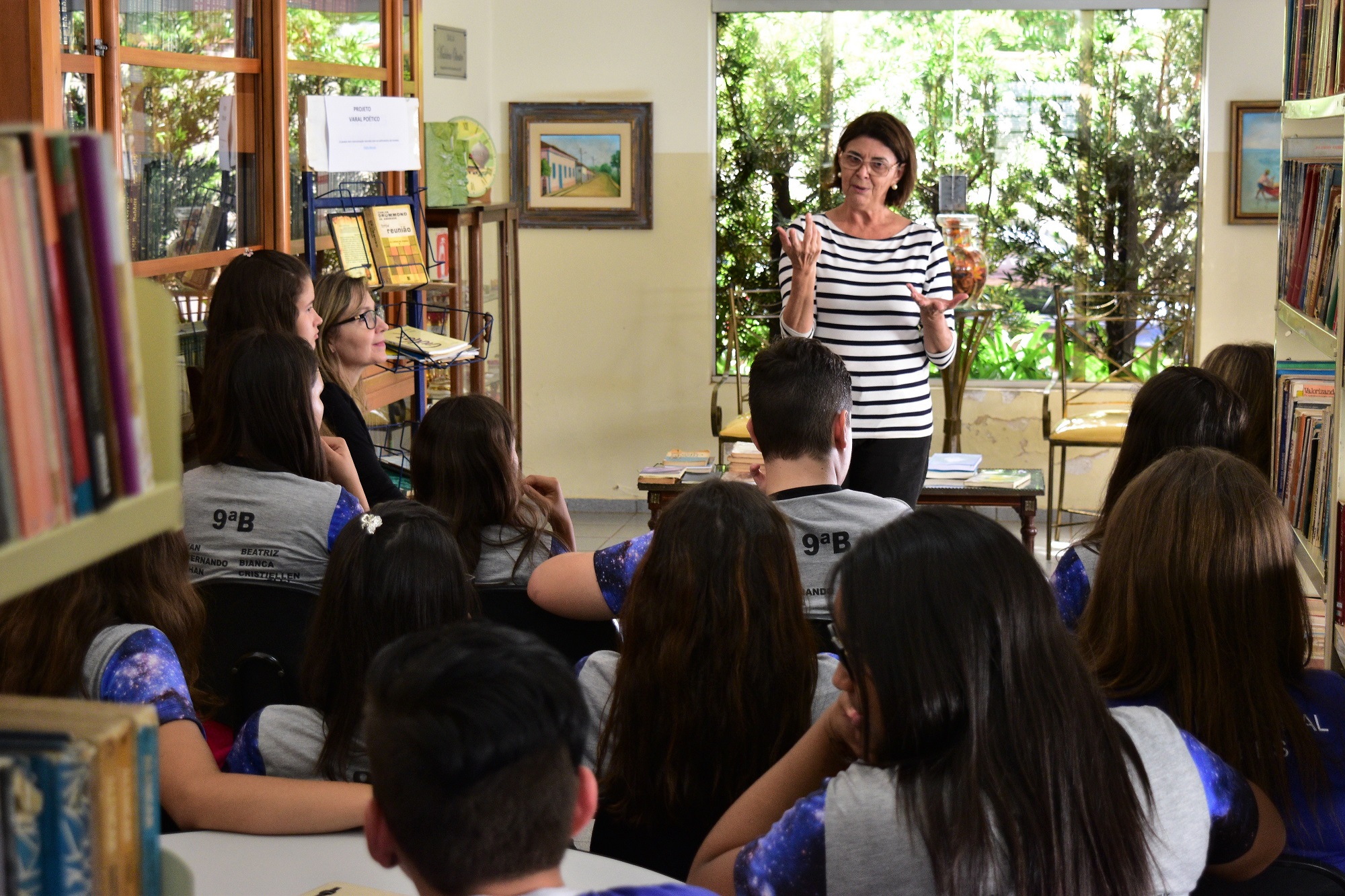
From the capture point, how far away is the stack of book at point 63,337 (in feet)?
2.33

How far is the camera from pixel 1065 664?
1.25 meters

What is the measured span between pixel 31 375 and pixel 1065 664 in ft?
2.99

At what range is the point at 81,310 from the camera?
2.46 feet

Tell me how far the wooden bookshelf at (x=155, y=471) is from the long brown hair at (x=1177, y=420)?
1.88 m

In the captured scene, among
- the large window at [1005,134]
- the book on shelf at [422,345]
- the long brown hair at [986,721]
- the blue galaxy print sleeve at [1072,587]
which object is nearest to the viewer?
the long brown hair at [986,721]

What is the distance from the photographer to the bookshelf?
2.29 meters

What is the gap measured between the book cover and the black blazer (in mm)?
2647

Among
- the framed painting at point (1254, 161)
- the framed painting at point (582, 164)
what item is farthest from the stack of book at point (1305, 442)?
the framed painting at point (582, 164)

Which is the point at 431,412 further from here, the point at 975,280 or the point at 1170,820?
the point at 975,280

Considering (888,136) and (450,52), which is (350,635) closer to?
(888,136)

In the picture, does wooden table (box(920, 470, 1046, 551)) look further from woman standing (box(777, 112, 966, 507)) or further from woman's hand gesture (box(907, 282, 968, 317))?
woman's hand gesture (box(907, 282, 968, 317))

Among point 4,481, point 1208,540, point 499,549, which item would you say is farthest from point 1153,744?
point 499,549

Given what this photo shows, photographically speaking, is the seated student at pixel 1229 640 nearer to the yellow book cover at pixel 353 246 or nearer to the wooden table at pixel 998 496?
the wooden table at pixel 998 496

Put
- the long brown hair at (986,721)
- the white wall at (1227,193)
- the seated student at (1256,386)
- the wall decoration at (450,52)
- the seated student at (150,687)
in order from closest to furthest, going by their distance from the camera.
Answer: the long brown hair at (986,721) → the seated student at (150,687) → the seated student at (1256,386) → the wall decoration at (450,52) → the white wall at (1227,193)
